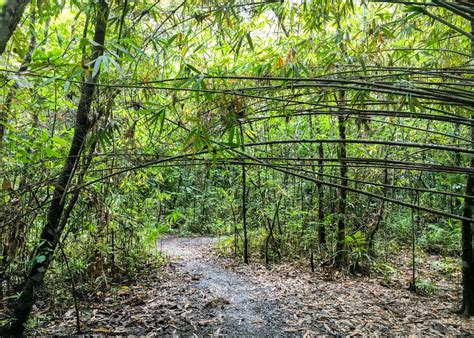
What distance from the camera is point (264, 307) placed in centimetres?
310

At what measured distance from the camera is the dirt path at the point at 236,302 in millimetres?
2703

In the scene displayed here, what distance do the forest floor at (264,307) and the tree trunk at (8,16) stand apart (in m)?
2.30

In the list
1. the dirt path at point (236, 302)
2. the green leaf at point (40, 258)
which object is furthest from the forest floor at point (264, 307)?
the green leaf at point (40, 258)

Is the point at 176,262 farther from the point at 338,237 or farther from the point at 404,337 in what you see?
the point at 404,337

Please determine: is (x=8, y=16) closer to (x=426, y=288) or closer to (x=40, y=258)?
(x=40, y=258)

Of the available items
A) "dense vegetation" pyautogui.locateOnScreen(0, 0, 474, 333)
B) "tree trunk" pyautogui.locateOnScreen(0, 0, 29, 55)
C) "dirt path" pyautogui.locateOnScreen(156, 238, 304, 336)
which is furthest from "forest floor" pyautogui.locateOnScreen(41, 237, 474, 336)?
"tree trunk" pyautogui.locateOnScreen(0, 0, 29, 55)

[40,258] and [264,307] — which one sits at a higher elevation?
[40,258]

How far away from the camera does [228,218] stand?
25.3 feet

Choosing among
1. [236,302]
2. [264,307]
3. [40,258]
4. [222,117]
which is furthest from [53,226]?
[264,307]

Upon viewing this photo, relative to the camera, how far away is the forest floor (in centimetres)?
267

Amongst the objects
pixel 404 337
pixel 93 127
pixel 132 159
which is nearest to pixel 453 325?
pixel 404 337

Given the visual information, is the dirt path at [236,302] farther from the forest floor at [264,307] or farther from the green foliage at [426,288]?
the green foliage at [426,288]

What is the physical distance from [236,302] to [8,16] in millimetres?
2939

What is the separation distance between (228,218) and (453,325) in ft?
17.7
